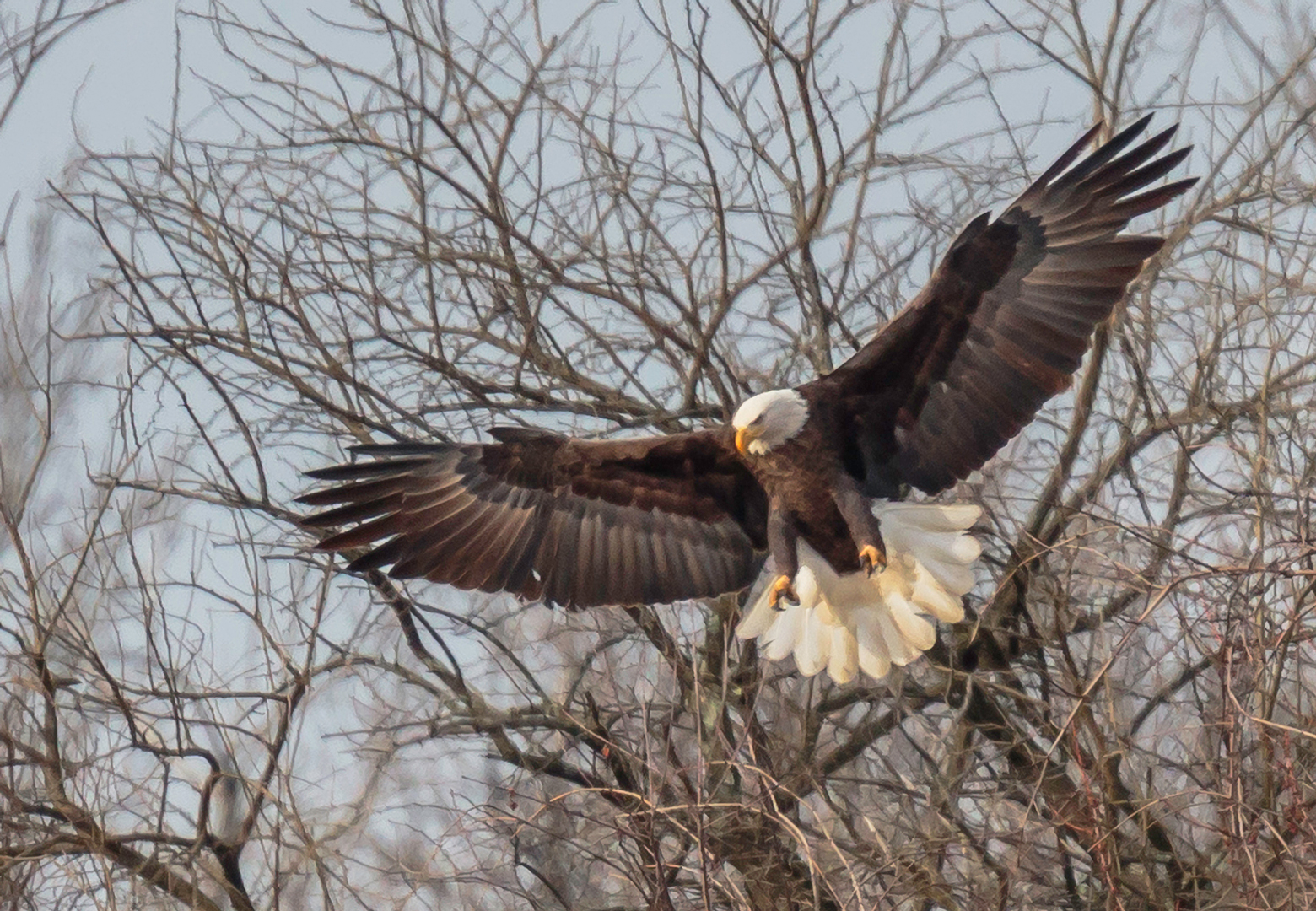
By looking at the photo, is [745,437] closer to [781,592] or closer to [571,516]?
[781,592]

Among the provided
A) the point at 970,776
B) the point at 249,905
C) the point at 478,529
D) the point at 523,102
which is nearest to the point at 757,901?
the point at 970,776

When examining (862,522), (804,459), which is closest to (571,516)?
(804,459)

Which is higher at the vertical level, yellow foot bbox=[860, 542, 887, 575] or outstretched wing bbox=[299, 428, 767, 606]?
outstretched wing bbox=[299, 428, 767, 606]

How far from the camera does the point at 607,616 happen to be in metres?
5.91

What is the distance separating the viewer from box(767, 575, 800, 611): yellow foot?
5246 mm

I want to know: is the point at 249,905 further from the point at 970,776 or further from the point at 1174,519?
the point at 1174,519

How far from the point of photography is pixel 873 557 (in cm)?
508

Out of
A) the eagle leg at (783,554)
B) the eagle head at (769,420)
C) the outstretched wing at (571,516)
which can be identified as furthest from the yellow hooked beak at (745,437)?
the eagle leg at (783,554)

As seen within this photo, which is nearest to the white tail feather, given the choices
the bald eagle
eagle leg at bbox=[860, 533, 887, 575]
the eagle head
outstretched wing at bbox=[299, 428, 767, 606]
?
the bald eagle

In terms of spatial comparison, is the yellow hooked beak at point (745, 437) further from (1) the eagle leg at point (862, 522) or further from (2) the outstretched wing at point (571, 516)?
(1) the eagle leg at point (862, 522)

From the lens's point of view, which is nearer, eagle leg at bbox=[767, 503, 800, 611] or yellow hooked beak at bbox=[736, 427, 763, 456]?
yellow hooked beak at bbox=[736, 427, 763, 456]

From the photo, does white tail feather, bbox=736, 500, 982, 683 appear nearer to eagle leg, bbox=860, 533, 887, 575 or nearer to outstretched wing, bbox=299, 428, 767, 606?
eagle leg, bbox=860, 533, 887, 575

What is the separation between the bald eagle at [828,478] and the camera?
5.02 metres

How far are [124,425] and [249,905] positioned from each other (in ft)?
4.52
